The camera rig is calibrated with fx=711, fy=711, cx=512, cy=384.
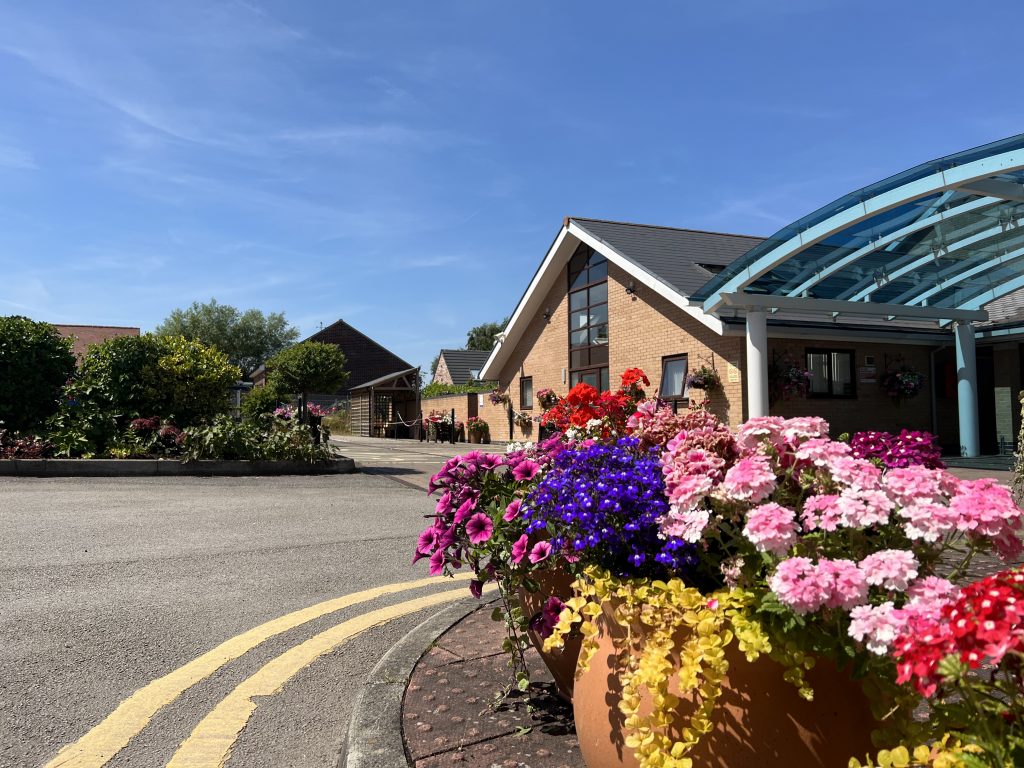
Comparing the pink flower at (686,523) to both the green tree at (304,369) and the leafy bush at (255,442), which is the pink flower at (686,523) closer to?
the leafy bush at (255,442)

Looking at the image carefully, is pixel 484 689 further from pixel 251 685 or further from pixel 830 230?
pixel 830 230

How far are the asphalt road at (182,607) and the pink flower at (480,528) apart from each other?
1.00 meters

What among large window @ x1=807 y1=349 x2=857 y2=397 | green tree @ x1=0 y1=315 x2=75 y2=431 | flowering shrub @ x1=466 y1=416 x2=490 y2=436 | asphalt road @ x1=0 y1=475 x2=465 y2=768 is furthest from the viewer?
flowering shrub @ x1=466 y1=416 x2=490 y2=436

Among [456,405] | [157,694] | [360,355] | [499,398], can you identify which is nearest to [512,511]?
[157,694]

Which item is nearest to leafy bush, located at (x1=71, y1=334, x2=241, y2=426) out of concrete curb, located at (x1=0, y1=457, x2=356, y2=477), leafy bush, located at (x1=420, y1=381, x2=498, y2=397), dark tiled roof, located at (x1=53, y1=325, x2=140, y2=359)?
concrete curb, located at (x1=0, y1=457, x2=356, y2=477)

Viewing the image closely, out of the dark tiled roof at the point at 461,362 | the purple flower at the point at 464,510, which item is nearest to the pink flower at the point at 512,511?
the purple flower at the point at 464,510

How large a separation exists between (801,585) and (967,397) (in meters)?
17.3

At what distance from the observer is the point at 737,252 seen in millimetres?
21641

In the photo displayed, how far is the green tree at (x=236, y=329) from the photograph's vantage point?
76.4 metres

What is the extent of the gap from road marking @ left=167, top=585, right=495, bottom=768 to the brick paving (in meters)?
0.72

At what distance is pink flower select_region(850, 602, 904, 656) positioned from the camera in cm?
153

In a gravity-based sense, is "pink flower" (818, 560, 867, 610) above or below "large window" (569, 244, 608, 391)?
below

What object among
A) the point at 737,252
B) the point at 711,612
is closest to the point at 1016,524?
the point at 711,612

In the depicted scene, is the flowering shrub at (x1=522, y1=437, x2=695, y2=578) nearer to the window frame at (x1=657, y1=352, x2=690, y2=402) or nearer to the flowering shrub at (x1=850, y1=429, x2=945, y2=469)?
the flowering shrub at (x1=850, y1=429, x2=945, y2=469)
